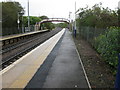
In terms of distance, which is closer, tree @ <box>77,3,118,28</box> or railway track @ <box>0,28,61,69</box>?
railway track @ <box>0,28,61,69</box>

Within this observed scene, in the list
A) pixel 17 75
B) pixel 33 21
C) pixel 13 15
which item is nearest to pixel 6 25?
pixel 13 15

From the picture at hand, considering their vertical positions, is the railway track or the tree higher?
the tree

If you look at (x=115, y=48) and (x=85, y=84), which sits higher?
(x=115, y=48)

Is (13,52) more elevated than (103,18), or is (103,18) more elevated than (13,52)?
(103,18)

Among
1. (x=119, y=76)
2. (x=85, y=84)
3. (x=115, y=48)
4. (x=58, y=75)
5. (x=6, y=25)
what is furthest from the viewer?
(x=6, y=25)

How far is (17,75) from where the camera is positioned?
845 cm

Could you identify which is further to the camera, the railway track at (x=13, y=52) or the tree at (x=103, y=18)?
the tree at (x=103, y=18)

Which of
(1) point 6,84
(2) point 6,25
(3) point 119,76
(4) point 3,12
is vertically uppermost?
(4) point 3,12

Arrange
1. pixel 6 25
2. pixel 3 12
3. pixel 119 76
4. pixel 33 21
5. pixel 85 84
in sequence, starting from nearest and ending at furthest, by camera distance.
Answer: pixel 119 76
pixel 85 84
pixel 3 12
pixel 6 25
pixel 33 21

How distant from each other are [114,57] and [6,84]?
522cm

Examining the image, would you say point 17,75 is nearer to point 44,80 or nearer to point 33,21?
point 44,80

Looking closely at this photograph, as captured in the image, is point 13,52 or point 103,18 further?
point 103,18

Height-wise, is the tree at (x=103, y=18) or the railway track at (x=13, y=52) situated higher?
the tree at (x=103, y=18)

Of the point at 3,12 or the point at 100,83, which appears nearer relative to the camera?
the point at 100,83
